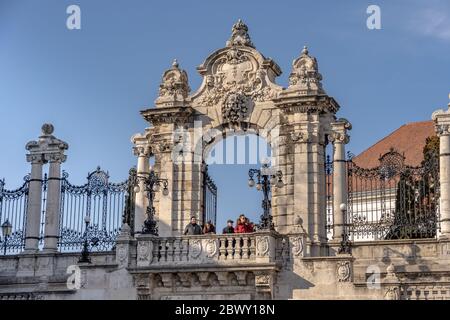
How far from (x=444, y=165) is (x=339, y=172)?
11.0ft

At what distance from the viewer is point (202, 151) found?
3156cm

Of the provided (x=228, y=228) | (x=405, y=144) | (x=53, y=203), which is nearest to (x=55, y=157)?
(x=53, y=203)

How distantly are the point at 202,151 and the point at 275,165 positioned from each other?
2691mm

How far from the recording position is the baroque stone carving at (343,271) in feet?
87.9

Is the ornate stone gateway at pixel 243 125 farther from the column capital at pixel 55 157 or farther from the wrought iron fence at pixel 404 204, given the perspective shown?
the column capital at pixel 55 157

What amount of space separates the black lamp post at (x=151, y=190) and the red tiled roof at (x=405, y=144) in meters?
26.1

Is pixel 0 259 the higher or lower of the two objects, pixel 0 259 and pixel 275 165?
the lower

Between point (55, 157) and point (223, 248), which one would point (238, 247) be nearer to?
point (223, 248)

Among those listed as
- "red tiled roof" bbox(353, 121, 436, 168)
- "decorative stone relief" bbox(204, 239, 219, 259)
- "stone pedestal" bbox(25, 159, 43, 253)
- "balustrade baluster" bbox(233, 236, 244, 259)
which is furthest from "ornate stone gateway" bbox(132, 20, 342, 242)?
"red tiled roof" bbox(353, 121, 436, 168)

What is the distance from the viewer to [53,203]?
1278 inches

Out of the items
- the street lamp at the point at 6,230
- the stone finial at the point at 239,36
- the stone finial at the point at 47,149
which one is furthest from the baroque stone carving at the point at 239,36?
the street lamp at the point at 6,230

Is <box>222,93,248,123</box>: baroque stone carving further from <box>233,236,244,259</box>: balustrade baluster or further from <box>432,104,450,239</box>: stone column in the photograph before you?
<box>432,104,450,239</box>: stone column
